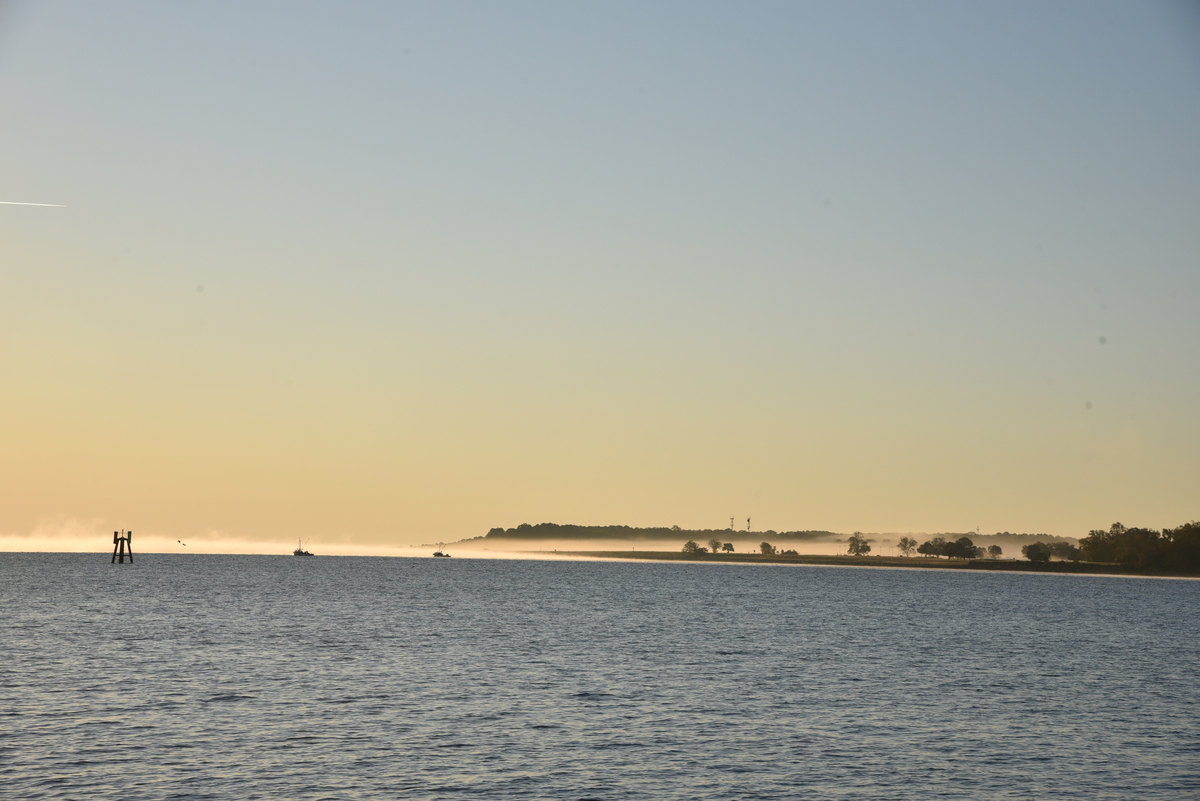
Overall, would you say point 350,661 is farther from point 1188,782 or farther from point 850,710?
point 1188,782

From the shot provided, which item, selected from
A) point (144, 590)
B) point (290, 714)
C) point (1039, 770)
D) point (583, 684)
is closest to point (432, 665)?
point (583, 684)

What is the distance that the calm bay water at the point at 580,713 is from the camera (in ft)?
130

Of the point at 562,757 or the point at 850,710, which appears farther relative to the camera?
the point at 850,710

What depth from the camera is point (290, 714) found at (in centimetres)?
5159

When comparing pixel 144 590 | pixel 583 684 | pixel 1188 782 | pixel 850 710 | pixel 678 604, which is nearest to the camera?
pixel 1188 782

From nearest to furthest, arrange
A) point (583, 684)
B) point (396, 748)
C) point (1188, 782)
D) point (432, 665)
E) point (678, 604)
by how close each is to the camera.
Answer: point (1188, 782) → point (396, 748) → point (583, 684) → point (432, 665) → point (678, 604)

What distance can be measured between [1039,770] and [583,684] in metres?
28.4

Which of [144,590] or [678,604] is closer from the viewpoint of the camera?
[678,604]

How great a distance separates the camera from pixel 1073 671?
77.9 m

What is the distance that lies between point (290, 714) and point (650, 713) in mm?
17241

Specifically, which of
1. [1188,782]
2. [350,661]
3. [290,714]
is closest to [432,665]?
[350,661]

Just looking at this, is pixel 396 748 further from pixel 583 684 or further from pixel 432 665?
pixel 432 665

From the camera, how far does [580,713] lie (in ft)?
177

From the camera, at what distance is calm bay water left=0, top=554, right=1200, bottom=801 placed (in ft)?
130
